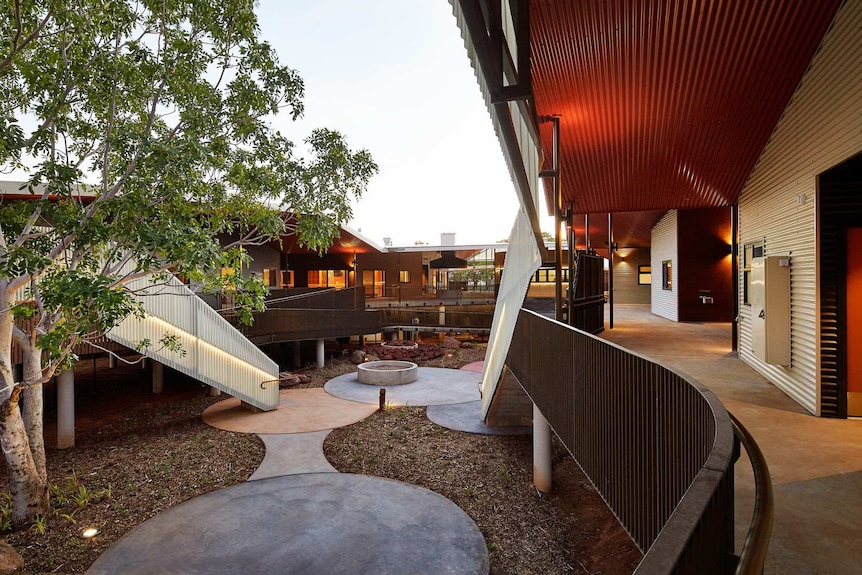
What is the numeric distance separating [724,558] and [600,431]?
2622mm

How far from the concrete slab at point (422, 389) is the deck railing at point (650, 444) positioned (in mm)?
8207

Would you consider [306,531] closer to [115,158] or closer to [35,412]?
[35,412]

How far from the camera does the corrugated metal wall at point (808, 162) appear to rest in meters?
5.71


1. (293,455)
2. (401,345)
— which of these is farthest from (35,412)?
(401,345)

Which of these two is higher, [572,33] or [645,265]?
[572,33]

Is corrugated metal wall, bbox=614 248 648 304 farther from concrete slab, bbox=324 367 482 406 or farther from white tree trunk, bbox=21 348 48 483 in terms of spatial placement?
white tree trunk, bbox=21 348 48 483

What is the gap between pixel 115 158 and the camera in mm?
8062

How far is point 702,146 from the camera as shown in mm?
9297

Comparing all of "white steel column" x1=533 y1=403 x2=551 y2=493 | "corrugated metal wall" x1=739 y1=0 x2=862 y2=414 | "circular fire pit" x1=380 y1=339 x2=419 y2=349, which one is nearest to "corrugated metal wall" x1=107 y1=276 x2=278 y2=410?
"white steel column" x1=533 y1=403 x2=551 y2=493

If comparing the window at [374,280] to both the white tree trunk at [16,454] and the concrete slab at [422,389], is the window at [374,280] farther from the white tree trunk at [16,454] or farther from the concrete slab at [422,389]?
the white tree trunk at [16,454]

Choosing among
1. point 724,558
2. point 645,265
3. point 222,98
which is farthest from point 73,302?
point 645,265

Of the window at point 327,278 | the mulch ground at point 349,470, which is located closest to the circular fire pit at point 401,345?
the mulch ground at point 349,470

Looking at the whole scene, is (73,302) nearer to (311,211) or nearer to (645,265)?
(311,211)

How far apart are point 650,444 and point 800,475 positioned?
7.00 ft
